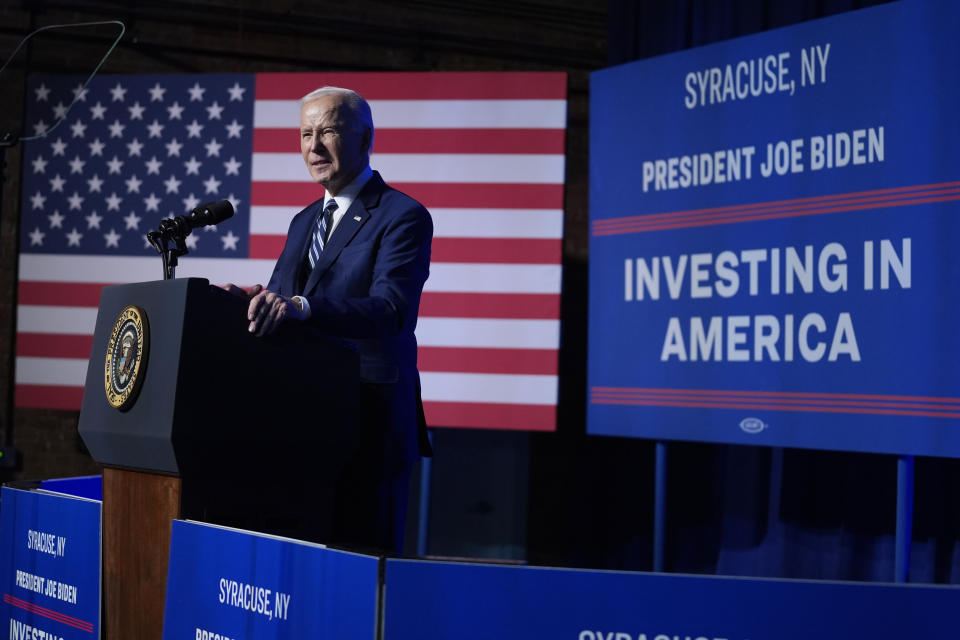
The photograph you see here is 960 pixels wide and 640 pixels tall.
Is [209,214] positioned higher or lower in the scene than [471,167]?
lower

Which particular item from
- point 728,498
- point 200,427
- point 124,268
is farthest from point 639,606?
point 124,268

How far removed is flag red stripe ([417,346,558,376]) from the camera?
4098mm

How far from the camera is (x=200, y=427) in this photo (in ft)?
4.70

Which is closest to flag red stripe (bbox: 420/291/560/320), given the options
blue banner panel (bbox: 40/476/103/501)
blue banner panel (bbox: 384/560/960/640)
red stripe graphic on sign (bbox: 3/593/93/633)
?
blue banner panel (bbox: 40/476/103/501)

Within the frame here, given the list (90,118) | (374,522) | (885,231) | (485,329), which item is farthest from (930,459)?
(90,118)

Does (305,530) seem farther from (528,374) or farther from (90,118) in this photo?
(90,118)

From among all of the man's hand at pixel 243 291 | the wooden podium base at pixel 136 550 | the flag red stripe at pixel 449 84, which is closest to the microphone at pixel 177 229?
the man's hand at pixel 243 291

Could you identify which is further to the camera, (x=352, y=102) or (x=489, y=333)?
(x=489, y=333)

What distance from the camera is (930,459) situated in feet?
11.8

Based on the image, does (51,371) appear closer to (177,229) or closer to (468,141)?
(468,141)

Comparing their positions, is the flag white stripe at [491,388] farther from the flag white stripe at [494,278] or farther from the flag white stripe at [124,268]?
the flag white stripe at [124,268]

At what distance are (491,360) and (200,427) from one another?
273 centimetres

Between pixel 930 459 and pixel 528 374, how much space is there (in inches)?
59.5

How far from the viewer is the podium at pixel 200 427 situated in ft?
4.71
